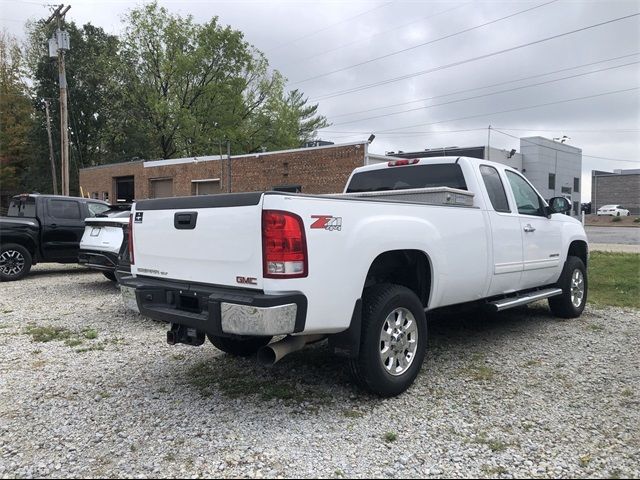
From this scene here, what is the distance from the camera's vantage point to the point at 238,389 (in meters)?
4.35

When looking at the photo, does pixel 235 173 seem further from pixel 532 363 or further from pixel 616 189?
pixel 616 189

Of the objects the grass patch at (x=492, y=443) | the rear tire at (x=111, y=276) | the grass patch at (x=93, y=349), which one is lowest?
the grass patch at (x=492, y=443)

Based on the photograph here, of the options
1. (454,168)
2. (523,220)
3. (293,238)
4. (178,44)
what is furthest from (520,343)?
(178,44)

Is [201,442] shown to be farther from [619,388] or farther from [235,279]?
[619,388]

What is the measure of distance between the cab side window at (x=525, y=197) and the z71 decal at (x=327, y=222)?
10.2 feet

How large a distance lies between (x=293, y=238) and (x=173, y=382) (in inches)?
83.1

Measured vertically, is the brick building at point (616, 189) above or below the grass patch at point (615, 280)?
above

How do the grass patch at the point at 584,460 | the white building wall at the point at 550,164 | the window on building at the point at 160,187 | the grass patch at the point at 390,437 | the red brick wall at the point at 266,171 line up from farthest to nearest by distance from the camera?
the white building wall at the point at 550,164
the window on building at the point at 160,187
the red brick wall at the point at 266,171
the grass patch at the point at 390,437
the grass patch at the point at 584,460

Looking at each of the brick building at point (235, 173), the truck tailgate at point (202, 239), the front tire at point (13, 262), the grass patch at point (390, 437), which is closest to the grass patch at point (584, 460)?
the grass patch at point (390, 437)

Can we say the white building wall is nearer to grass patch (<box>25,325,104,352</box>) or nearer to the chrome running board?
the chrome running board

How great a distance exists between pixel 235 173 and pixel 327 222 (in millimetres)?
22965

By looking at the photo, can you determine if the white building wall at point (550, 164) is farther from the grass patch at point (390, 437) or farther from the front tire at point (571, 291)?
the grass patch at point (390, 437)

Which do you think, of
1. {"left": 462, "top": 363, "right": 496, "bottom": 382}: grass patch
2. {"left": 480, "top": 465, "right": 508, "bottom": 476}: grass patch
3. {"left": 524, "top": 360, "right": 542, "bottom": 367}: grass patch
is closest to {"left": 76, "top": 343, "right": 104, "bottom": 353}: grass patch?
{"left": 462, "top": 363, "right": 496, "bottom": 382}: grass patch

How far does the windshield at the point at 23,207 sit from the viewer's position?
11023 mm
